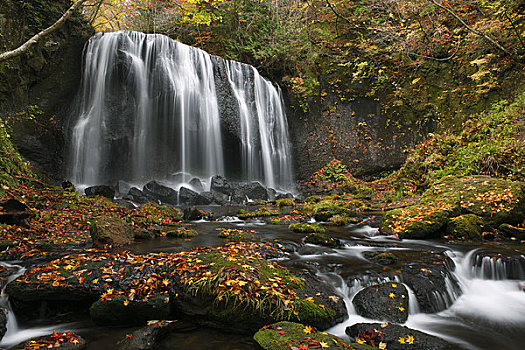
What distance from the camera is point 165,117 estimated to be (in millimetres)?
15383

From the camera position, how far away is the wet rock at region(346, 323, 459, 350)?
8.23 feet

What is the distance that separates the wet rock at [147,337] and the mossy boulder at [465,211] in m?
5.47

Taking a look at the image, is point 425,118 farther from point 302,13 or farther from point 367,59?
point 302,13

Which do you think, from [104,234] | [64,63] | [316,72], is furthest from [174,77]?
[104,234]

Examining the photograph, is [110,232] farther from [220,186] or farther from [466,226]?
[220,186]

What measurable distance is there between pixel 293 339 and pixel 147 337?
143cm

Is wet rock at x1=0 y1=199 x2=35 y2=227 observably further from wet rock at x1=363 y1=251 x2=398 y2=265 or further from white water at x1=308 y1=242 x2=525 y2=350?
wet rock at x1=363 y1=251 x2=398 y2=265

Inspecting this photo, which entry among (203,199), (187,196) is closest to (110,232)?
(187,196)

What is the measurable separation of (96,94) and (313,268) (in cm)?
1488

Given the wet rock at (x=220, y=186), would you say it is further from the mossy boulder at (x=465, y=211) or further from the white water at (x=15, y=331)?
Answer: the white water at (x=15, y=331)

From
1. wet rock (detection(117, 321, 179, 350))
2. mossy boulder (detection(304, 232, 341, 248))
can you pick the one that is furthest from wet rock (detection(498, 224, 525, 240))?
wet rock (detection(117, 321, 179, 350))

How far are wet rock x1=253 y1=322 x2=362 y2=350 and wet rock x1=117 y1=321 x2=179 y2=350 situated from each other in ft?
3.39

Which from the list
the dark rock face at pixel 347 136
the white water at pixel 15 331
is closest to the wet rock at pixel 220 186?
the dark rock face at pixel 347 136

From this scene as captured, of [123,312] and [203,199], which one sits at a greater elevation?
[203,199]
